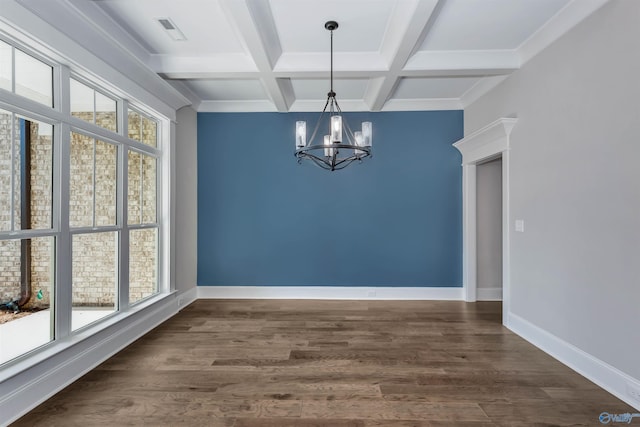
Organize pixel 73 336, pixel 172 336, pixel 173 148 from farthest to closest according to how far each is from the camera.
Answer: pixel 173 148
pixel 172 336
pixel 73 336

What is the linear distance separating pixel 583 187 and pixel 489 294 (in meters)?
2.58

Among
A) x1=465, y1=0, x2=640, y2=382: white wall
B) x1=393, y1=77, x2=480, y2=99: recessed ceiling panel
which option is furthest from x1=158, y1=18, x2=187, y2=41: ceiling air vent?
x1=465, y1=0, x2=640, y2=382: white wall

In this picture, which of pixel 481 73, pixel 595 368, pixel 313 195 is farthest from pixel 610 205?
pixel 313 195

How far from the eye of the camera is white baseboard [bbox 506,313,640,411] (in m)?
2.15

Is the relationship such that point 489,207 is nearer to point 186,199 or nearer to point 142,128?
point 186,199

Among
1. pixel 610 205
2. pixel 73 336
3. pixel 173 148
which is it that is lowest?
pixel 73 336

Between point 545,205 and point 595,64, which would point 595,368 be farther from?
point 595,64

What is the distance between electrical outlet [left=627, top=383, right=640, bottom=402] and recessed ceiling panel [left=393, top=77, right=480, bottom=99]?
3.36 meters

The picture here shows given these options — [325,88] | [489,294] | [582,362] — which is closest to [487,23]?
[325,88]

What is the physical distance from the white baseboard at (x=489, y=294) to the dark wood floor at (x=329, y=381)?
1.05m

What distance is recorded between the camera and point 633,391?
2.09 meters

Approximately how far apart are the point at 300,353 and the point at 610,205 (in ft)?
8.89

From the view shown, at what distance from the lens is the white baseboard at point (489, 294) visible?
4633mm

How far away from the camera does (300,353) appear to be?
2.87m
